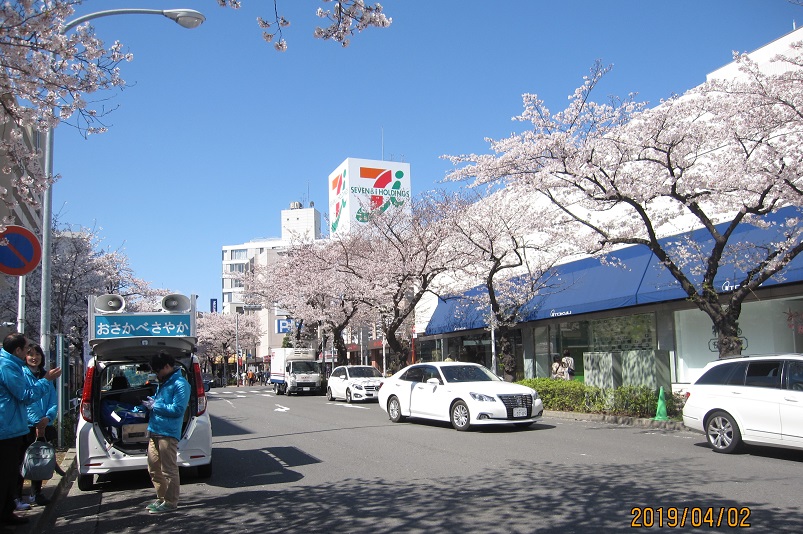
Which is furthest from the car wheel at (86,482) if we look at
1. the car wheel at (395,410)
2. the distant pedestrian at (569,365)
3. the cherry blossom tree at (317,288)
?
the cherry blossom tree at (317,288)

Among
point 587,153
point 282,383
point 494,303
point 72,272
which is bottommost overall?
point 282,383

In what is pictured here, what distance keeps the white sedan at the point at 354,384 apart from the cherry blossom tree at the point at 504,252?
4.76 metres

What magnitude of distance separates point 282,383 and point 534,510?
29545 mm

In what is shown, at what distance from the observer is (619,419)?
51.3 ft

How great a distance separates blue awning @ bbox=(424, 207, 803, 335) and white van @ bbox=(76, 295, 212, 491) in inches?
453

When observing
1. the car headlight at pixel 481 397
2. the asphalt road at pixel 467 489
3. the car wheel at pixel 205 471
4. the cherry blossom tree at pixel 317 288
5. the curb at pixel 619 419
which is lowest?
the curb at pixel 619 419

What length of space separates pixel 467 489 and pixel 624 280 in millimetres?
13526

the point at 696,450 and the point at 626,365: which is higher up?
the point at 626,365

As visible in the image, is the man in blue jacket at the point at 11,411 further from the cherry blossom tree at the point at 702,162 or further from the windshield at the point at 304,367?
the windshield at the point at 304,367

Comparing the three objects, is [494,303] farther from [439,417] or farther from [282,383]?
[282,383]

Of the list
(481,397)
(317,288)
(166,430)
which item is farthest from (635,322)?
(166,430)

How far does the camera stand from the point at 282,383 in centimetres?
3522

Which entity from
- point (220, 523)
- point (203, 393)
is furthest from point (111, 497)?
point (220, 523)

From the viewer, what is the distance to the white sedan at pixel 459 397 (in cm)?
1385
